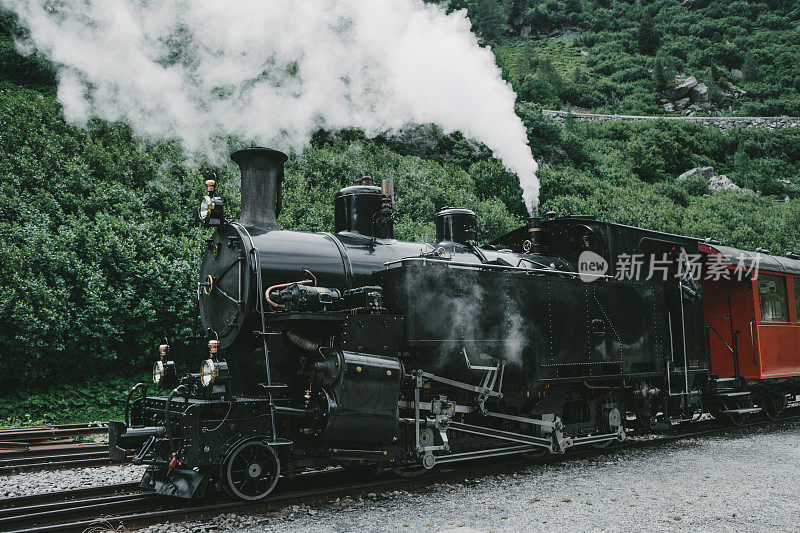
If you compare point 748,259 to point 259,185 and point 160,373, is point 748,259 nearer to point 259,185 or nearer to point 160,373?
point 259,185

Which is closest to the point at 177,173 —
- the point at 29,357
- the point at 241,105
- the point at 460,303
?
the point at 241,105

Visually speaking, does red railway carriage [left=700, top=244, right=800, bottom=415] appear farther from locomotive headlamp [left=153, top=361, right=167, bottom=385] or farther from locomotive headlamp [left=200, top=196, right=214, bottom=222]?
locomotive headlamp [left=153, top=361, right=167, bottom=385]

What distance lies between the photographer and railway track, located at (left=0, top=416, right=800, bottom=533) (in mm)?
4082

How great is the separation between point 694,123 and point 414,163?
135ft

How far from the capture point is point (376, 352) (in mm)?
5027

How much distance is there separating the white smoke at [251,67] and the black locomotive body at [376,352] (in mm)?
3922

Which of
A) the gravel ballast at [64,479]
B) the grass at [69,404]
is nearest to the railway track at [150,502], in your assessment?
the gravel ballast at [64,479]

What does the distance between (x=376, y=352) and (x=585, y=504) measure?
2.21 m

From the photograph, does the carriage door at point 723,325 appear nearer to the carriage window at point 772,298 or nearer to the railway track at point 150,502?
the carriage window at point 772,298

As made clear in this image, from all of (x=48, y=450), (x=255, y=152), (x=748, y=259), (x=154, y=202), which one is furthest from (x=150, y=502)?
(x=154, y=202)

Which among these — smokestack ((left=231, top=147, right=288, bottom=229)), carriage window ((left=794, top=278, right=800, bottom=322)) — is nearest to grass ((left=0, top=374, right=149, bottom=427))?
smokestack ((left=231, top=147, right=288, bottom=229))

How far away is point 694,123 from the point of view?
5100cm

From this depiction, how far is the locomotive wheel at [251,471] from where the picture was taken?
14.7 ft

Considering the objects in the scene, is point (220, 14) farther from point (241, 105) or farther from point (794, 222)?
point (794, 222)
